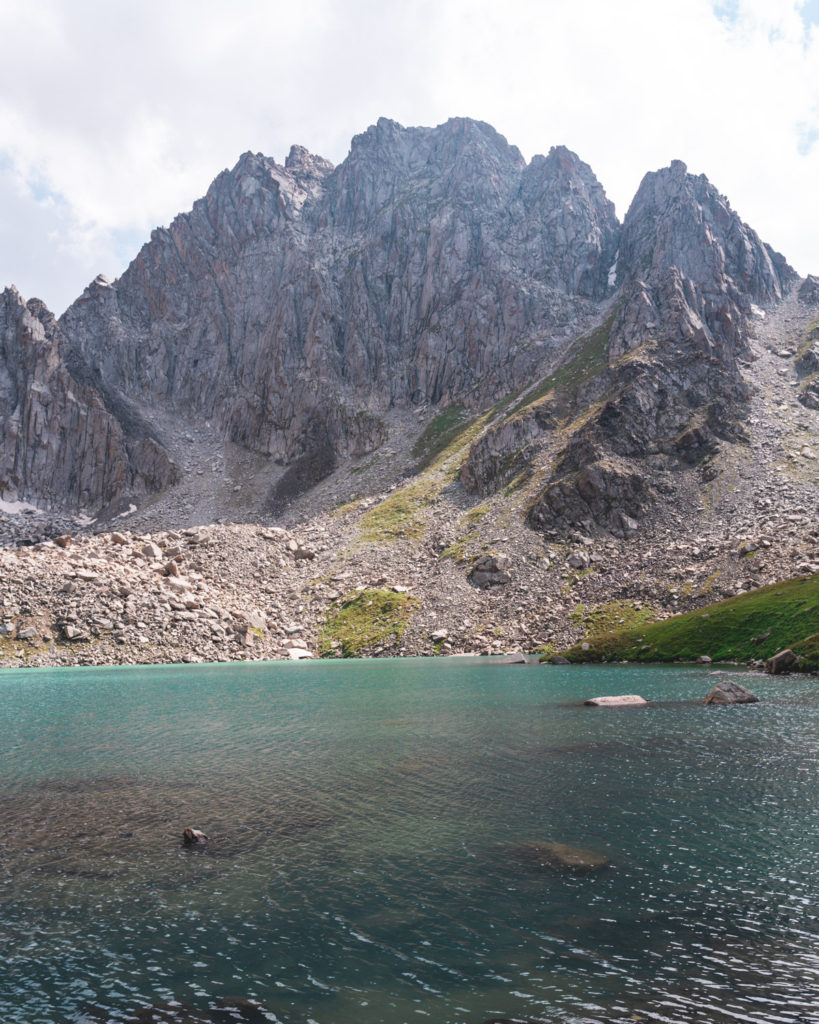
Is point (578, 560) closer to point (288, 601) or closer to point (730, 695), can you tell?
point (288, 601)

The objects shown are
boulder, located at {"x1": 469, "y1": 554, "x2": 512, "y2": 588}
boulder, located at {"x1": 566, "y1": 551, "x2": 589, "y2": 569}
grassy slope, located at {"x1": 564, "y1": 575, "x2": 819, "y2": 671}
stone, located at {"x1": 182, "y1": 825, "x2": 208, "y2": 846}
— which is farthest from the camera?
boulder, located at {"x1": 566, "y1": 551, "x2": 589, "y2": 569}

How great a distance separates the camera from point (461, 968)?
535 inches

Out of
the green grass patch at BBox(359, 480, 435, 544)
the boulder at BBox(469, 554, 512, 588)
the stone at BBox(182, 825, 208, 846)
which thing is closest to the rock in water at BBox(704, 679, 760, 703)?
the stone at BBox(182, 825, 208, 846)

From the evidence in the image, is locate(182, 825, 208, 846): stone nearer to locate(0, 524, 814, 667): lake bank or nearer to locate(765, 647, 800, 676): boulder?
locate(765, 647, 800, 676): boulder

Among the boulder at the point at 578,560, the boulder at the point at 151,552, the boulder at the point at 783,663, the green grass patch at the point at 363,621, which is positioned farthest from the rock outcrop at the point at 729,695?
the boulder at the point at 151,552

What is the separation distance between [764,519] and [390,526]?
264ft

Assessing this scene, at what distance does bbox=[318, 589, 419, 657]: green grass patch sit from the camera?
11244 cm

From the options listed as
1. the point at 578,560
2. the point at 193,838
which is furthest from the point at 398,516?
the point at 193,838

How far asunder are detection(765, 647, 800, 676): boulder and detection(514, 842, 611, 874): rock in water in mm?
53448

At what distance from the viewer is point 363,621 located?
389 feet

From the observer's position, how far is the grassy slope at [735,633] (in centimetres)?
7144

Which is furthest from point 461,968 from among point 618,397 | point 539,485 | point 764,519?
point 618,397

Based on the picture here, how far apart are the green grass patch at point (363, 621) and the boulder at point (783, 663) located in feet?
204

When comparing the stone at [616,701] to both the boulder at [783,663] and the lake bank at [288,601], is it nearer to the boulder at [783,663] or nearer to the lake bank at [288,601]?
the boulder at [783,663]
